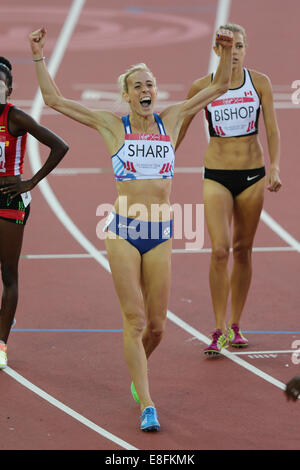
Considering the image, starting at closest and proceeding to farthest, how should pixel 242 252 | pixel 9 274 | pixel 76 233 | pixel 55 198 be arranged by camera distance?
pixel 9 274 → pixel 242 252 → pixel 76 233 → pixel 55 198

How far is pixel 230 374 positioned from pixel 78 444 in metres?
1.86

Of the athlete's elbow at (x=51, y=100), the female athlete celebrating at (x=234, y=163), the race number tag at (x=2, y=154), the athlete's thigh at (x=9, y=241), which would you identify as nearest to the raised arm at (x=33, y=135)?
the race number tag at (x=2, y=154)

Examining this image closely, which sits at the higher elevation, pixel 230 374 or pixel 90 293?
pixel 90 293

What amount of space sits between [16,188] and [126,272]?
1600 millimetres

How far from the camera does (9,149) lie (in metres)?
8.04

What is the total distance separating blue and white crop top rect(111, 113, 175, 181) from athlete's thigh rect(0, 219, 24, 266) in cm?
138

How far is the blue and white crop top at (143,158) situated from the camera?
281 inches

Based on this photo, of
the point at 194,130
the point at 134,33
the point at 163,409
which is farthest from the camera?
the point at 134,33

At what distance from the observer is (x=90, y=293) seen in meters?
10.2

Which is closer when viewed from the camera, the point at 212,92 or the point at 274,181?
the point at 212,92

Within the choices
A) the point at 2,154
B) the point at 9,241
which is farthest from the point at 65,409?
the point at 2,154

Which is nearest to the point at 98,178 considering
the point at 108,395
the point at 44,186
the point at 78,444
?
the point at 44,186

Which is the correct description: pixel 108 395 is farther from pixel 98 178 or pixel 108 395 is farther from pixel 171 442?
pixel 98 178

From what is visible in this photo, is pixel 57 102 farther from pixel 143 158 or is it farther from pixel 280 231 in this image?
pixel 280 231
